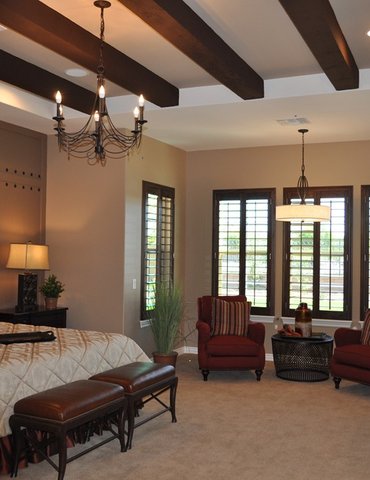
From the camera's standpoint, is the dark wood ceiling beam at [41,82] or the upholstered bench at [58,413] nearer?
the upholstered bench at [58,413]

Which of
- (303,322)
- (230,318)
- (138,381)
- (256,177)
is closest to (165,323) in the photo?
(230,318)

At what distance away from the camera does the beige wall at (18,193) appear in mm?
6574

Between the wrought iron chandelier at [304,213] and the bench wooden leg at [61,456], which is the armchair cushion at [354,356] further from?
the bench wooden leg at [61,456]

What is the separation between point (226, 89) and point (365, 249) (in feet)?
9.82

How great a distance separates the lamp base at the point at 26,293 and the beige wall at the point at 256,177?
8.42 feet

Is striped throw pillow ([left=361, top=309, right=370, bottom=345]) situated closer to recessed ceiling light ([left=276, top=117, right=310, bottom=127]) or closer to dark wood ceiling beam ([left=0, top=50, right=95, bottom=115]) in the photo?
recessed ceiling light ([left=276, top=117, right=310, bottom=127])

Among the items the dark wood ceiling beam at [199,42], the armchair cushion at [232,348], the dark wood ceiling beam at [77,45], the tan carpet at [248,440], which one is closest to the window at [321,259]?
the armchair cushion at [232,348]

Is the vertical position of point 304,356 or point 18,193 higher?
point 18,193

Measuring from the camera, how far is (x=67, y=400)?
3695mm

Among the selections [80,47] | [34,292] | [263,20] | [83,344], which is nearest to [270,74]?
[263,20]

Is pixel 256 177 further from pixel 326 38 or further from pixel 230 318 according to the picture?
pixel 326 38

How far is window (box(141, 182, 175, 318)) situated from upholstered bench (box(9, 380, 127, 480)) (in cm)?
332

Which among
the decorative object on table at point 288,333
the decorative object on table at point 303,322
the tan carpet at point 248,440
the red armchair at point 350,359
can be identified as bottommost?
the tan carpet at point 248,440

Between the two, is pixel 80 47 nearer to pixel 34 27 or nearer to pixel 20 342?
pixel 34 27
